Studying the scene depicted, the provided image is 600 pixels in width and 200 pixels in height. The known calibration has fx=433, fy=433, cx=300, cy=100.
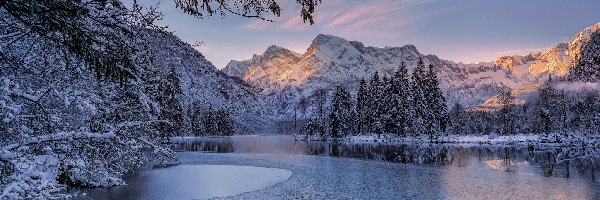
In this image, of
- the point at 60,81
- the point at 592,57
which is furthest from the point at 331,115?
the point at 60,81

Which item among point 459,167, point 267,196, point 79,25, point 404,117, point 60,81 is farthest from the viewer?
point 404,117

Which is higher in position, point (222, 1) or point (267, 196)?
point (222, 1)

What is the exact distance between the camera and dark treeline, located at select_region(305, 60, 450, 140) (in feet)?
231

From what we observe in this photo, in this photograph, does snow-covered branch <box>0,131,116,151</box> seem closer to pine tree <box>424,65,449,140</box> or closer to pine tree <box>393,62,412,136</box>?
pine tree <box>424,65,449,140</box>

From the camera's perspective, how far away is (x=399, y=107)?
241ft

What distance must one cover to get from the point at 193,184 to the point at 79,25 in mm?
18215

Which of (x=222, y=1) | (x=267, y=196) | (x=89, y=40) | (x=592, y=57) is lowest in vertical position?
(x=267, y=196)

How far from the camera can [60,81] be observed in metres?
8.70

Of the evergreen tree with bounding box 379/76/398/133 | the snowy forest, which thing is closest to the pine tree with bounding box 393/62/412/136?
the evergreen tree with bounding box 379/76/398/133

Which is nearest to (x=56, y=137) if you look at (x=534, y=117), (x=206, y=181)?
(x=206, y=181)

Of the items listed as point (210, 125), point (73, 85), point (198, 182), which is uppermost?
point (210, 125)

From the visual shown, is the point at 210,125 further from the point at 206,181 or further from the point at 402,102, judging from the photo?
the point at 206,181

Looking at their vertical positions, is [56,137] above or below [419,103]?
below

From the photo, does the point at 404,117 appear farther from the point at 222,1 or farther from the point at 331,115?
the point at 222,1
